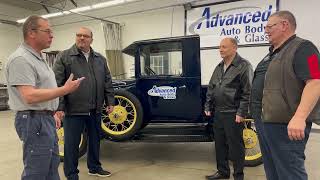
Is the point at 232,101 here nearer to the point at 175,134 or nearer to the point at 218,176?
the point at 218,176

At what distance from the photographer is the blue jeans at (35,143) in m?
1.90

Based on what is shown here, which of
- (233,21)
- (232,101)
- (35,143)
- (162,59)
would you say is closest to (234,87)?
(232,101)

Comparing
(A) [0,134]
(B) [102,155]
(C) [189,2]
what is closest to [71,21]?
(C) [189,2]

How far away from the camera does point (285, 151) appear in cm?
190

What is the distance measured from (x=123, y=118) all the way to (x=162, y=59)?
1.02m

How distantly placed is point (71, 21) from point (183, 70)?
8639mm

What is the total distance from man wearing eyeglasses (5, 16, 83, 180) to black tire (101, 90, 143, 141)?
1991mm

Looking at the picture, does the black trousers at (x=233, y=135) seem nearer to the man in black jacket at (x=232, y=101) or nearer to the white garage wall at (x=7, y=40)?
the man in black jacket at (x=232, y=101)

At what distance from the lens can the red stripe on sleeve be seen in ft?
5.87

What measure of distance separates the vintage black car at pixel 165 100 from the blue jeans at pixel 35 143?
2.06 meters

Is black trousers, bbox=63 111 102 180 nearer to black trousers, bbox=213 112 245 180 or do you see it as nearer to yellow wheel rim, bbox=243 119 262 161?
black trousers, bbox=213 112 245 180

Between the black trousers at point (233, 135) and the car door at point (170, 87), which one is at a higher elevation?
the car door at point (170, 87)

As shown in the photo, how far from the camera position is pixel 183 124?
432cm

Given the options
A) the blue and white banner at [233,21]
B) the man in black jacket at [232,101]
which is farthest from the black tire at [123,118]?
the blue and white banner at [233,21]
